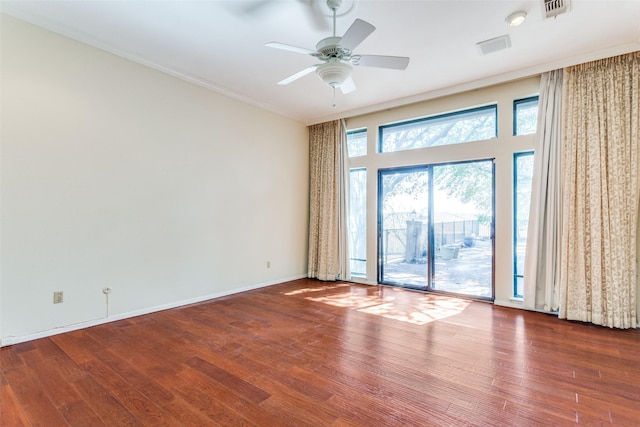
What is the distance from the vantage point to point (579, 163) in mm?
3527

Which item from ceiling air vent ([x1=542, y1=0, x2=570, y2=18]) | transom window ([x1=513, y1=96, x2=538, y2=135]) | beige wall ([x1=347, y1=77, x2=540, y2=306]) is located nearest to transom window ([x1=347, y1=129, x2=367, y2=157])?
beige wall ([x1=347, y1=77, x2=540, y2=306])

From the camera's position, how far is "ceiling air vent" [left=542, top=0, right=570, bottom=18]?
8.50ft

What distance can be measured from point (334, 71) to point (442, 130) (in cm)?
281

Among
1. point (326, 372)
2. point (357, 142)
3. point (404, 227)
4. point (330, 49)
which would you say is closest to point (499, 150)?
point (404, 227)

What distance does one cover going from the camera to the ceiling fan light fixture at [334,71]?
2584mm

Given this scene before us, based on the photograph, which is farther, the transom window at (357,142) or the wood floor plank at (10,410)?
the transom window at (357,142)

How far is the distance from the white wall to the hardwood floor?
460 mm

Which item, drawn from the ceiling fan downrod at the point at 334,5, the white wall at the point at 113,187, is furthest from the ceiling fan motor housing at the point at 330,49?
the white wall at the point at 113,187

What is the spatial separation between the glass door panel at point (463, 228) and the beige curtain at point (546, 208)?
1.76 feet

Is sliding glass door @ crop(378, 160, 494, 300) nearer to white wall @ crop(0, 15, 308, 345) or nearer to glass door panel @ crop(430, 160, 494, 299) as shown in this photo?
glass door panel @ crop(430, 160, 494, 299)

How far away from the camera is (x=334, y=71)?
262 cm

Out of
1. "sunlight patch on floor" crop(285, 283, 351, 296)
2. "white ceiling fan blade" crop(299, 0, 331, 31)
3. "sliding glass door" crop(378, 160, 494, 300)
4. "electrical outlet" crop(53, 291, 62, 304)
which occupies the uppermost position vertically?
"white ceiling fan blade" crop(299, 0, 331, 31)

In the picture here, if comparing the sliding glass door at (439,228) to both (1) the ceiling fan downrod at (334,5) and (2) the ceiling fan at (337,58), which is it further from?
(1) the ceiling fan downrod at (334,5)

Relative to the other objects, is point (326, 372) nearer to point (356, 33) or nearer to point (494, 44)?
point (356, 33)
